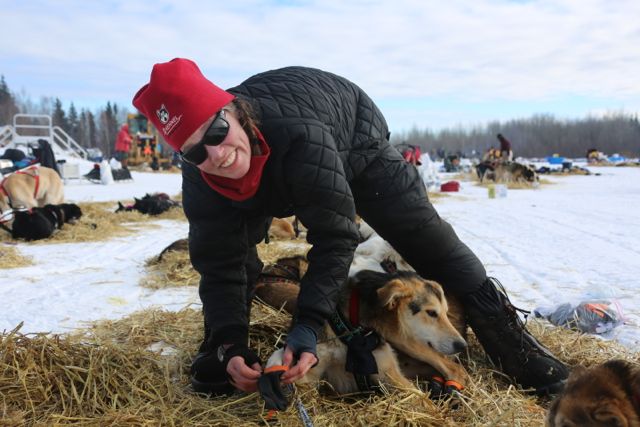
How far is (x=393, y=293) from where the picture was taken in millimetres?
2602

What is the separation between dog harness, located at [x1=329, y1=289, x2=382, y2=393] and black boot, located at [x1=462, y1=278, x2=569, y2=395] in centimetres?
63

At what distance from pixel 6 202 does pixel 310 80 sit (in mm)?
8672

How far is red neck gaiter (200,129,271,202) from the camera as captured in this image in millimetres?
1907

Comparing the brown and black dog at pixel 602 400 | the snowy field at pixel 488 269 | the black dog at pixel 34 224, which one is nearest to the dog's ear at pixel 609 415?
the brown and black dog at pixel 602 400

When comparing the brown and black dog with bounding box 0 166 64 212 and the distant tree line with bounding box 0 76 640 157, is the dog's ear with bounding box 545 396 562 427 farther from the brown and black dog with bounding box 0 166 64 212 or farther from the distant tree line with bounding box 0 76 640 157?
the distant tree line with bounding box 0 76 640 157

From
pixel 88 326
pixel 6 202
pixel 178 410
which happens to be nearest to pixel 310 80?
pixel 178 410

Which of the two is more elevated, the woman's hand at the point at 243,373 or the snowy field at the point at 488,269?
the woman's hand at the point at 243,373

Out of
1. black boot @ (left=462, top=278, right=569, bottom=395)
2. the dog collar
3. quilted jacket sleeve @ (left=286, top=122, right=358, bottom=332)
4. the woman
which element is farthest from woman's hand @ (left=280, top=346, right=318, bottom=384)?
black boot @ (left=462, top=278, right=569, bottom=395)

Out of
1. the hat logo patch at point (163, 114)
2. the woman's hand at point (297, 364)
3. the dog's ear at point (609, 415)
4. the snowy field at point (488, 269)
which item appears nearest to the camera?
the dog's ear at point (609, 415)

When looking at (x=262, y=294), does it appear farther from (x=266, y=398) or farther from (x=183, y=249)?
(x=183, y=249)

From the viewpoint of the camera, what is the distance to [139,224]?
357 inches

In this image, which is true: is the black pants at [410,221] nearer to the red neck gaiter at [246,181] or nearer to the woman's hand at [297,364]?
the red neck gaiter at [246,181]

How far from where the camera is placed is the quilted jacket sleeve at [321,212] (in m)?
1.98

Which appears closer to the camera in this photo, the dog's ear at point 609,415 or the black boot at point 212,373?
Answer: the dog's ear at point 609,415
